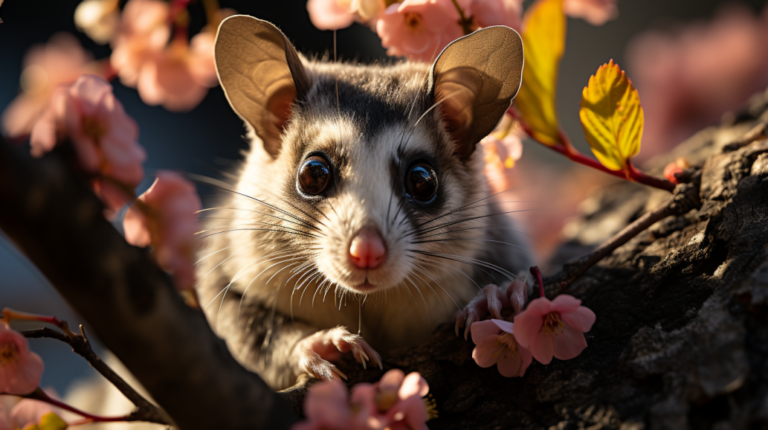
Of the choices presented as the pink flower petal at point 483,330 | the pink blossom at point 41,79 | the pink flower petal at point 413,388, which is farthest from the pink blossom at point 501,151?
the pink blossom at point 41,79

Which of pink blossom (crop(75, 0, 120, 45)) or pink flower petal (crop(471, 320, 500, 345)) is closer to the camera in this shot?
pink flower petal (crop(471, 320, 500, 345))

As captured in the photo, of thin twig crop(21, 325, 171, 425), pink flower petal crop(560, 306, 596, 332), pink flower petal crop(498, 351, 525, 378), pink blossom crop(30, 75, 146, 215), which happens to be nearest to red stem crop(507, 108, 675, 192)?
pink flower petal crop(560, 306, 596, 332)

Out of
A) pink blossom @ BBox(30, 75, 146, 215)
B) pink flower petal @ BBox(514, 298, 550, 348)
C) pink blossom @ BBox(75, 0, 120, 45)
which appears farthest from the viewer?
pink blossom @ BBox(75, 0, 120, 45)

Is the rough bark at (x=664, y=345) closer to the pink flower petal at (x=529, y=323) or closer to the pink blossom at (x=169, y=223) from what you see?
the pink flower petal at (x=529, y=323)

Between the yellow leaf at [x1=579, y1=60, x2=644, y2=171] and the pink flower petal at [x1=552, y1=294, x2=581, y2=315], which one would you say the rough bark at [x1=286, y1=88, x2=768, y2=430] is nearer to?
the pink flower petal at [x1=552, y1=294, x2=581, y2=315]

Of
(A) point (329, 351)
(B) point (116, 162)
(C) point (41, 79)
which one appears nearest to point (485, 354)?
(A) point (329, 351)

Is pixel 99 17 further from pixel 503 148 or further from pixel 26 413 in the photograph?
pixel 503 148

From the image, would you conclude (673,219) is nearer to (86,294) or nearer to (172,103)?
(86,294)

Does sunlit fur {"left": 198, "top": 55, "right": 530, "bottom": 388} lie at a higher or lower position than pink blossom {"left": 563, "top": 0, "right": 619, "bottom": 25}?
lower
